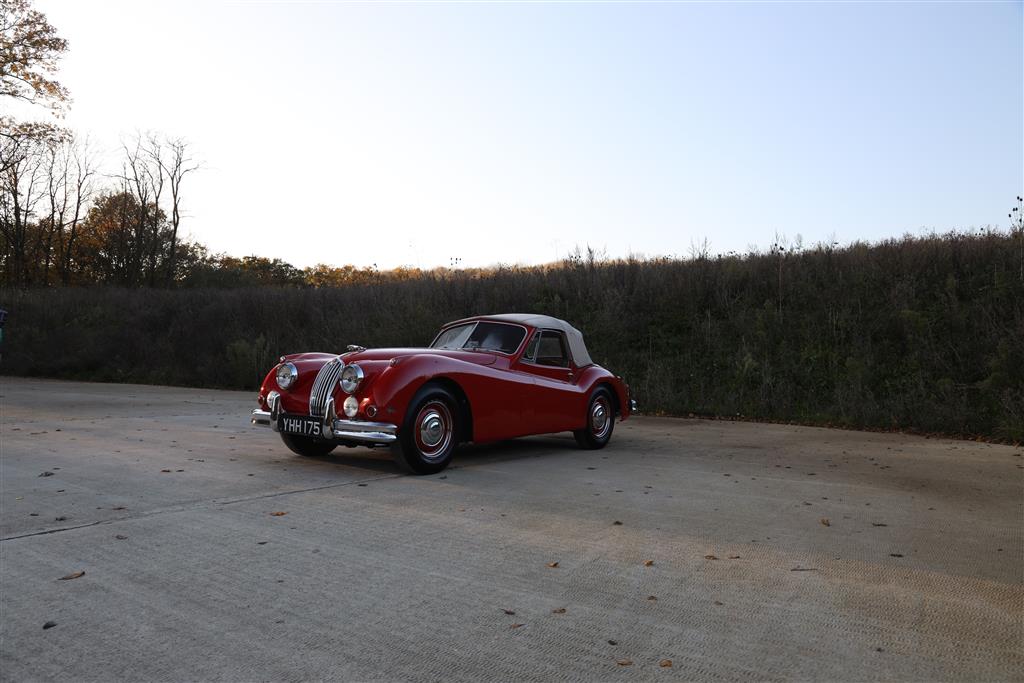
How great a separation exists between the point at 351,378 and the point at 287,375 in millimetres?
1047

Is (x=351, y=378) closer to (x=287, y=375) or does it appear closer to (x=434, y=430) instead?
(x=434, y=430)

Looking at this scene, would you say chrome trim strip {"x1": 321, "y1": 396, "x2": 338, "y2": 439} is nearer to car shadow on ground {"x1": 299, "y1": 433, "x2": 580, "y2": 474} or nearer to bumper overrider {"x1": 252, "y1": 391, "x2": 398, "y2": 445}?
bumper overrider {"x1": 252, "y1": 391, "x2": 398, "y2": 445}

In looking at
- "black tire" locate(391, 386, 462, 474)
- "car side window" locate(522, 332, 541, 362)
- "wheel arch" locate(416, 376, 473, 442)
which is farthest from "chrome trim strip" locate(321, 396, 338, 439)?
"car side window" locate(522, 332, 541, 362)

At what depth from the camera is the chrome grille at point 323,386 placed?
23.4ft

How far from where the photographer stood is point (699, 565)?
4.18m

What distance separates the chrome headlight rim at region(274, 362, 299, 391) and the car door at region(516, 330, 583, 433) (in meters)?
2.31

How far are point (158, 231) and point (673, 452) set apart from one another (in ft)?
144

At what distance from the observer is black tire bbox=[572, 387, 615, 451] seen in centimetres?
921

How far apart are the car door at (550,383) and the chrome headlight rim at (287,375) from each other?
7.57 feet

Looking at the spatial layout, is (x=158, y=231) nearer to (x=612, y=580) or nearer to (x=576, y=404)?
(x=576, y=404)

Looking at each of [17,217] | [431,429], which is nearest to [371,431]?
[431,429]

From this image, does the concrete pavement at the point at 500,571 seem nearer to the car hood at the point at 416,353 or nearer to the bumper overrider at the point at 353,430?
the bumper overrider at the point at 353,430

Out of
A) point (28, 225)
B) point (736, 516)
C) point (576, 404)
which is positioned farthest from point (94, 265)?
point (736, 516)

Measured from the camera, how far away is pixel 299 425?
7215mm
